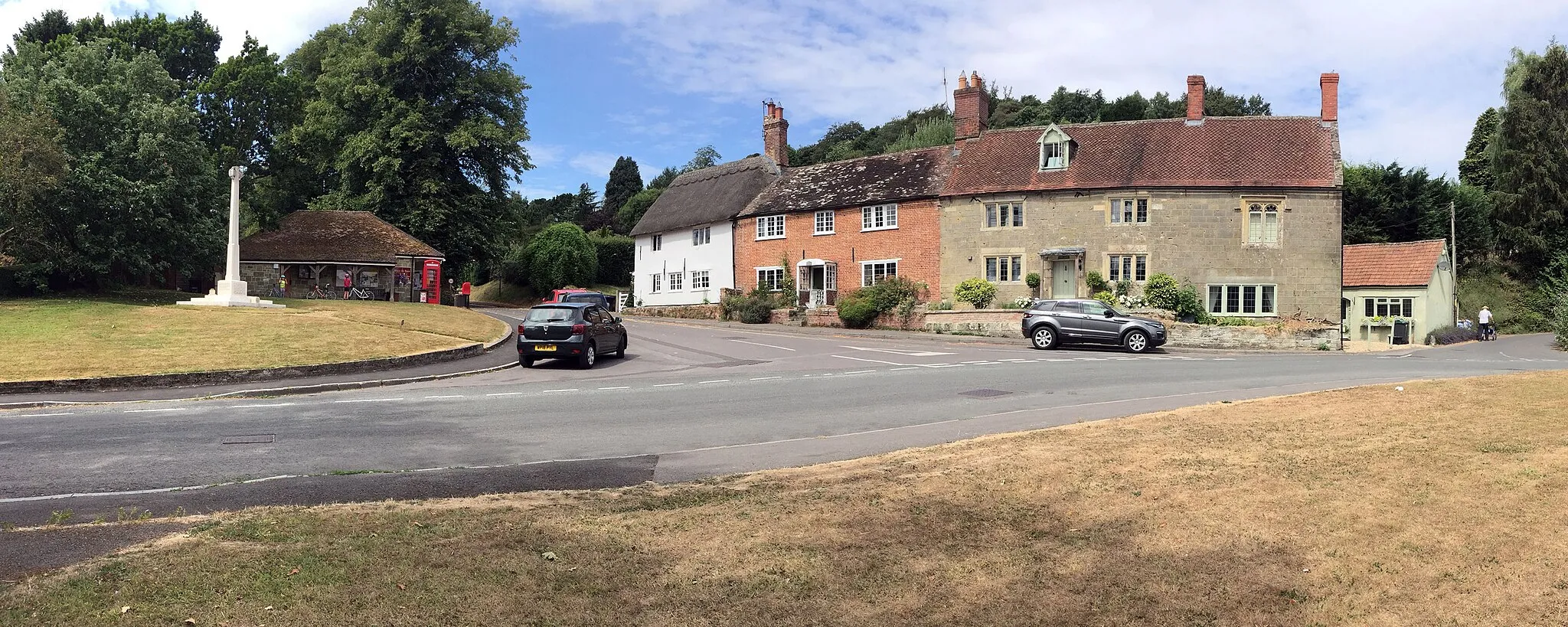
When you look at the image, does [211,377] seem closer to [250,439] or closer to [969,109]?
[250,439]

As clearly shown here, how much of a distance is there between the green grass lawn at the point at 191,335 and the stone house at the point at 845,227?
1703 cm

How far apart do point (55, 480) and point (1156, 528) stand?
10.3 m

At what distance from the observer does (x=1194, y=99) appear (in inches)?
1667

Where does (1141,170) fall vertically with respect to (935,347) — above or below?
above

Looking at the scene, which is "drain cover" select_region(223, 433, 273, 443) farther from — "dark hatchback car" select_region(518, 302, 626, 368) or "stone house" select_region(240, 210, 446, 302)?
"stone house" select_region(240, 210, 446, 302)

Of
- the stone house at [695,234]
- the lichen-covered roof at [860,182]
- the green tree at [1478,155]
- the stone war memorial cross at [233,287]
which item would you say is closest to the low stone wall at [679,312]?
the stone house at [695,234]

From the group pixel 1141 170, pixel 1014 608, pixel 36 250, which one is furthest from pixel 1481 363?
pixel 36 250

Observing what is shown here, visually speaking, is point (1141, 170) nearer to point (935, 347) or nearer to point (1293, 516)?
point (935, 347)

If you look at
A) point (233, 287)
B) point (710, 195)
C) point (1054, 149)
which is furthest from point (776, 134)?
point (233, 287)

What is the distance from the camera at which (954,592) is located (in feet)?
18.3

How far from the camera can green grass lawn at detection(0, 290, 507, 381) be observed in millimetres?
21000

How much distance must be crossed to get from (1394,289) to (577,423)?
42617mm

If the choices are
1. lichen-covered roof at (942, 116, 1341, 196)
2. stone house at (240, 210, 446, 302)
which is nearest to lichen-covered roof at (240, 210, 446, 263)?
stone house at (240, 210, 446, 302)

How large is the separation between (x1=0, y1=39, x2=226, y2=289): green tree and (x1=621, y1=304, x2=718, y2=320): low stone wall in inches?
849
